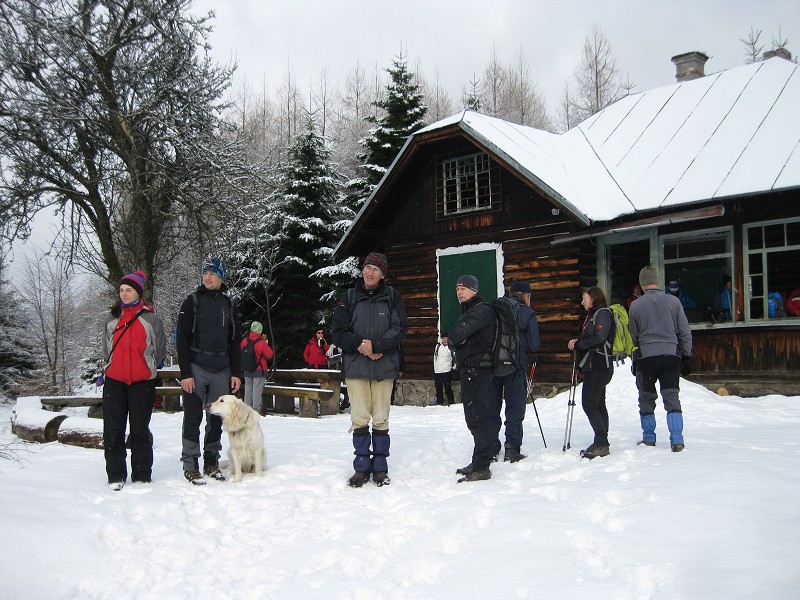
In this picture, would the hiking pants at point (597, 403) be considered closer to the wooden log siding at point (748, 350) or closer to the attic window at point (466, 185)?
the wooden log siding at point (748, 350)

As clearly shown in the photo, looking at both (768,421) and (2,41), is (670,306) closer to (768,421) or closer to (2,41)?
(768,421)

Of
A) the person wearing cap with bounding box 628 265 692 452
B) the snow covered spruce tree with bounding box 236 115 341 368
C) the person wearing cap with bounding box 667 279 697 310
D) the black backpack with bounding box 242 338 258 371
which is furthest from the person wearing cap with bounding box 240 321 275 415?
the snow covered spruce tree with bounding box 236 115 341 368

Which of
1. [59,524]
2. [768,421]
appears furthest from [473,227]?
[59,524]

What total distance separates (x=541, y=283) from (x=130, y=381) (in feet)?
30.5

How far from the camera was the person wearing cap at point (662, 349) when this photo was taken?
670cm

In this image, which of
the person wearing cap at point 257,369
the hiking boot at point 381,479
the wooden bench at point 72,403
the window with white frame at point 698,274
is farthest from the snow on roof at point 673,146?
the wooden bench at point 72,403

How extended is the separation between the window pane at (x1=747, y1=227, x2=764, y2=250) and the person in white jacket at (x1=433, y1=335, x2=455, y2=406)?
5.91 metres

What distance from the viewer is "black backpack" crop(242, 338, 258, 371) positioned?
470 inches

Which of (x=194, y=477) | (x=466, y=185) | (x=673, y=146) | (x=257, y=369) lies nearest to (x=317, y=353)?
(x=257, y=369)

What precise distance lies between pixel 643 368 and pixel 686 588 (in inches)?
139

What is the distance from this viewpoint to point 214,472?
619 cm

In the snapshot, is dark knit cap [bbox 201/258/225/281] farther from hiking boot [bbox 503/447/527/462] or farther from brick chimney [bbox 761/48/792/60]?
brick chimney [bbox 761/48/792/60]

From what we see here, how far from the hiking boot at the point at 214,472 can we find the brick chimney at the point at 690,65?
50.1ft

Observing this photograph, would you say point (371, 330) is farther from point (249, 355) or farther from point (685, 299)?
point (685, 299)
